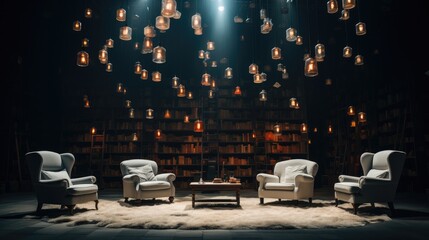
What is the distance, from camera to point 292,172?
6.59 m

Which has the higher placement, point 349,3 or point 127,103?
point 349,3

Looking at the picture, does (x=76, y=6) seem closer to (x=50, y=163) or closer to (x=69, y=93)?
(x=69, y=93)

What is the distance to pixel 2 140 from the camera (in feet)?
29.7

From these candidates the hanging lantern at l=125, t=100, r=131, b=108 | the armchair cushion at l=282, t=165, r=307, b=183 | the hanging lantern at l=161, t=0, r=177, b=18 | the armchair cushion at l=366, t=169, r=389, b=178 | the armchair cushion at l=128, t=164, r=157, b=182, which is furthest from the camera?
the hanging lantern at l=125, t=100, r=131, b=108

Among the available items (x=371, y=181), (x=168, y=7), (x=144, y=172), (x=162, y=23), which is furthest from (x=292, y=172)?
(x=168, y=7)

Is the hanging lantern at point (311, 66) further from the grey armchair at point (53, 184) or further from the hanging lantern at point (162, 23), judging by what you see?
the grey armchair at point (53, 184)

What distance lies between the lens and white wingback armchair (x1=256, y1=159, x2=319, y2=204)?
601 centimetres

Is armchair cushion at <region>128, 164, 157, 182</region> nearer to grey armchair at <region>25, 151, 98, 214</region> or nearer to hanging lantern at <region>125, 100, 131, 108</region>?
grey armchair at <region>25, 151, 98, 214</region>

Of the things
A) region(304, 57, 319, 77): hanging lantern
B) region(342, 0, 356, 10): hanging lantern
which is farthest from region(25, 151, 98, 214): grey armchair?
region(342, 0, 356, 10): hanging lantern

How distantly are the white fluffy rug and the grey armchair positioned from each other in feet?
0.80

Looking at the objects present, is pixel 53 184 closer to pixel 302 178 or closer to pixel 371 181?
pixel 302 178

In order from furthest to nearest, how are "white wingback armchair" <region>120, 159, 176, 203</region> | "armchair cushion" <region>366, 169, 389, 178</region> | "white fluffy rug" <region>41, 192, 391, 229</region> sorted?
1. "white wingback armchair" <region>120, 159, 176, 203</region>
2. "armchair cushion" <region>366, 169, 389, 178</region>
3. "white fluffy rug" <region>41, 192, 391, 229</region>

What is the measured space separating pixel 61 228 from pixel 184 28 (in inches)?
311

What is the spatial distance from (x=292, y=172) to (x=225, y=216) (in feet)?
7.85
